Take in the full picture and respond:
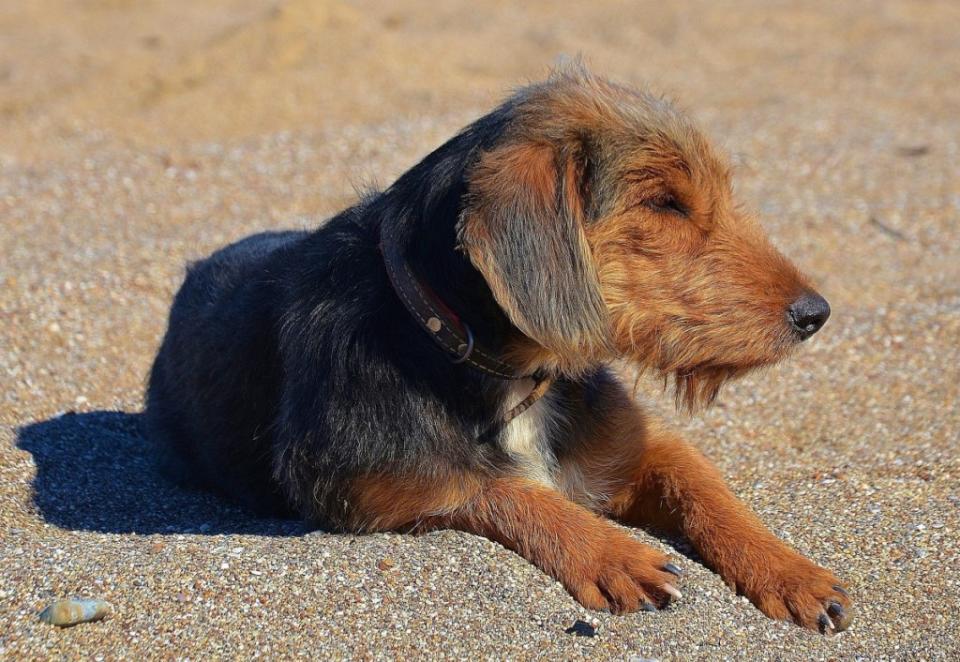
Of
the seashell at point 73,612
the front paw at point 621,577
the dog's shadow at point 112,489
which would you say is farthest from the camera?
the dog's shadow at point 112,489

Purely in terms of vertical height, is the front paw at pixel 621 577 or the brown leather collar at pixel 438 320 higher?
the brown leather collar at pixel 438 320

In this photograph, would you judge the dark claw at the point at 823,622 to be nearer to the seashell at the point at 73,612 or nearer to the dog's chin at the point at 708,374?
the dog's chin at the point at 708,374

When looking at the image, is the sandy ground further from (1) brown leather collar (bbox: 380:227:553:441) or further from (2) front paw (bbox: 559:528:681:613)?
(1) brown leather collar (bbox: 380:227:553:441)

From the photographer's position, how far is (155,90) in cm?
1345

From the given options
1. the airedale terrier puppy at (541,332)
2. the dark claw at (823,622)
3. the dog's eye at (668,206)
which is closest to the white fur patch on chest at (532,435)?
the airedale terrier puppy at (541,332)

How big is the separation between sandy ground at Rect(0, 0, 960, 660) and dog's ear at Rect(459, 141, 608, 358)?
0.88 metres

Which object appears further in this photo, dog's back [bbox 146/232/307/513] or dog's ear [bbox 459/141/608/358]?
dog's back [bbox 146/232/307/513]

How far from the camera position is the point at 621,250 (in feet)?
13.5

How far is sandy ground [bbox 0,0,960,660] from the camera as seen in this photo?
3984mm

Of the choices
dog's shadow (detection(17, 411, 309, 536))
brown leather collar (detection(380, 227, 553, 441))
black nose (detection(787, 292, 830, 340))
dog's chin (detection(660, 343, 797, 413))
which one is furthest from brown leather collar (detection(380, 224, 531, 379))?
dog's shadow (detection(17, 411, 309, 536))

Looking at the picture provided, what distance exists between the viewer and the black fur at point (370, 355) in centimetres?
418

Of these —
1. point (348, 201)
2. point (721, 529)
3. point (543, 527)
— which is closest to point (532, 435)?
point (543, 527)

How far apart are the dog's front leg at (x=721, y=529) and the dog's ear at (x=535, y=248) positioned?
0.91m

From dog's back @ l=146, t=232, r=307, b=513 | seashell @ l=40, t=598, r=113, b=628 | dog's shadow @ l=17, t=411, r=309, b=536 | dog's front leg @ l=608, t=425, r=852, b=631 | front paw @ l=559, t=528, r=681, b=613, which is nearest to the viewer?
seashell @ l=40, t=598, r=113, b=628
